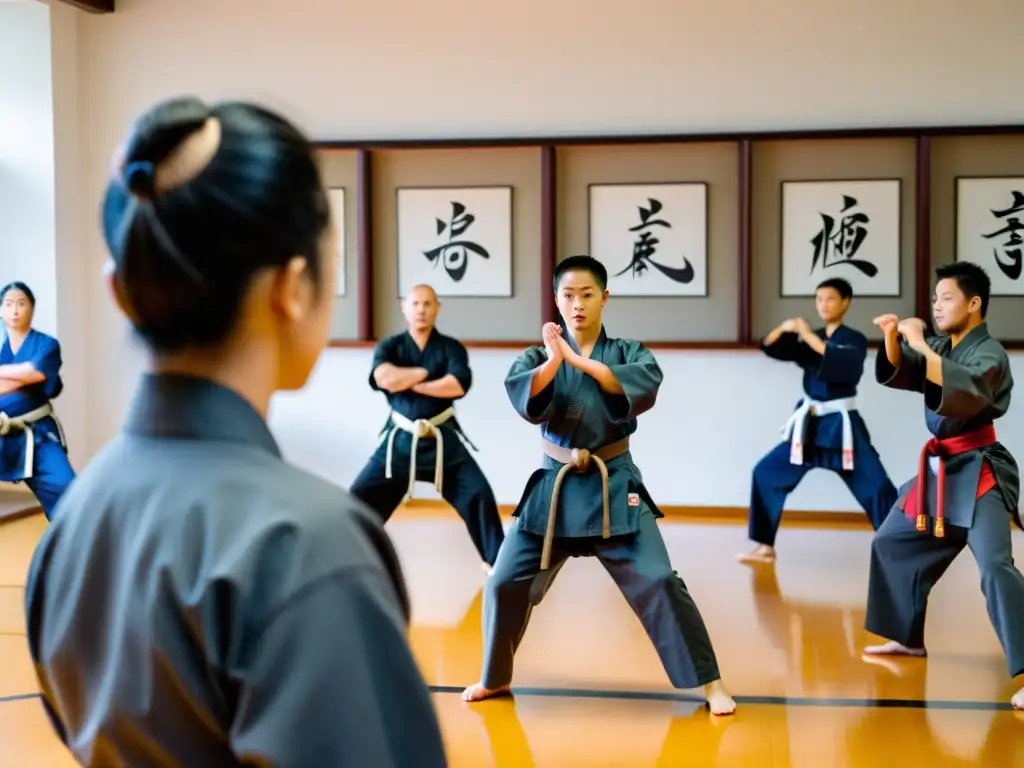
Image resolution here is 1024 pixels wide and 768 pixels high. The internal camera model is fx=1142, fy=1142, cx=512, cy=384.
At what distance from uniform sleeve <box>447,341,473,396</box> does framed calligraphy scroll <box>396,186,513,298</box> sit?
56.7 inches

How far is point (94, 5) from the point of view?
635cm

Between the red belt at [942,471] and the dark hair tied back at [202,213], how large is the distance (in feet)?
10.1

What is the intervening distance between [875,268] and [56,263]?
443 centimetres

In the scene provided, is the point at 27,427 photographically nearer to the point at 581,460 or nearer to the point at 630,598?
the point at 581,460

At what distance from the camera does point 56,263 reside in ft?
20.9

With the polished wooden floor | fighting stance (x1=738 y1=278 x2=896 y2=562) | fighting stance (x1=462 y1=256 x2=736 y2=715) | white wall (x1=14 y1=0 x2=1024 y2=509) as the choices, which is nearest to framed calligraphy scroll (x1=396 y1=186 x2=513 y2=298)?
white wall (x1=14 y1=0 x2=1024 y2=509)

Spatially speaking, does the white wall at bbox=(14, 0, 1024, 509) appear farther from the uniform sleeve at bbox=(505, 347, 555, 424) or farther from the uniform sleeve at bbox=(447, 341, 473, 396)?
the uniform sleeve at bbox=(505, 347, 555, 424)

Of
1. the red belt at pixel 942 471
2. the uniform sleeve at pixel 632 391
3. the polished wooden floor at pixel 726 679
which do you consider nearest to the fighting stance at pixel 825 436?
the polished wooden floor at pixel 726 679

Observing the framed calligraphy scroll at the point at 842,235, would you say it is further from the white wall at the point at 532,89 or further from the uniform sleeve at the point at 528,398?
the uniform sleeve at the point at 528,398

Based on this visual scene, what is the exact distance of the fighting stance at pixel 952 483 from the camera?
3268mm

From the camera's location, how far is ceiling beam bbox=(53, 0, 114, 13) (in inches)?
245

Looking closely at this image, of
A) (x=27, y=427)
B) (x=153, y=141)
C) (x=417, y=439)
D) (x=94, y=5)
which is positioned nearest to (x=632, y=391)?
(x=417, y=439)

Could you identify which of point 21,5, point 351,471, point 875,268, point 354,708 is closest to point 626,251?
point 875,268

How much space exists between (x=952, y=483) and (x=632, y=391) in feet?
3.70
